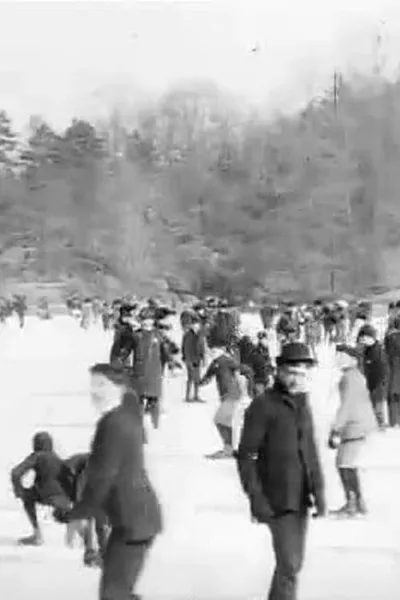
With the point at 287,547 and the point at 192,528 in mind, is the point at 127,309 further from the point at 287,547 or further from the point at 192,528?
the point at 287,547

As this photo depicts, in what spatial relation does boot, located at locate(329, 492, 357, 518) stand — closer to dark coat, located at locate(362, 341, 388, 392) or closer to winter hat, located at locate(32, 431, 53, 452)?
winter hat, located at locate(32, 431, 53, 452)

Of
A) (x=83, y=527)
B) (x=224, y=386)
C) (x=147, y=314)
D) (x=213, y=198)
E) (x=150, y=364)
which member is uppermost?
(x=213, y=198)

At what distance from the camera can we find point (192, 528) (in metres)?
4.64

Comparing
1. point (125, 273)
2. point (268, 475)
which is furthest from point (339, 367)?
point (268, 475)

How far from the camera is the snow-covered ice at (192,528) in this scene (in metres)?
4.17

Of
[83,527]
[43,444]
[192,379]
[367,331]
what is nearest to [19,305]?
[43,444]

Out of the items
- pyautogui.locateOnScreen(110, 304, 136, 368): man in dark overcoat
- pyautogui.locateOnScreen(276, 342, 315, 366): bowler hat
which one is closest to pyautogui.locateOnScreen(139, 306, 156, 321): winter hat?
pyautogui.locateOnScreen(110, 304, 136, 368): man in dark overcoat

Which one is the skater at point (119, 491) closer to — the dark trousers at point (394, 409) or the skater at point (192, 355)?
the skater at point (192, 355)

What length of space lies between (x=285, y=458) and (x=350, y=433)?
1749mm

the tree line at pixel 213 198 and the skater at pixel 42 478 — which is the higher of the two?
the tree line at pixel 213 198

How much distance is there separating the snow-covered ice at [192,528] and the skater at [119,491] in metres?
0.74

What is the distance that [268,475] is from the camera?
3.27 meters

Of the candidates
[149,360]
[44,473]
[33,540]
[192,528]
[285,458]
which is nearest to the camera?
[285,458]

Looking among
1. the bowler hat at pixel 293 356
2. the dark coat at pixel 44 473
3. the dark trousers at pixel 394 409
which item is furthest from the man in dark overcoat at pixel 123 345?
the bowler hat at pixel 293 356
